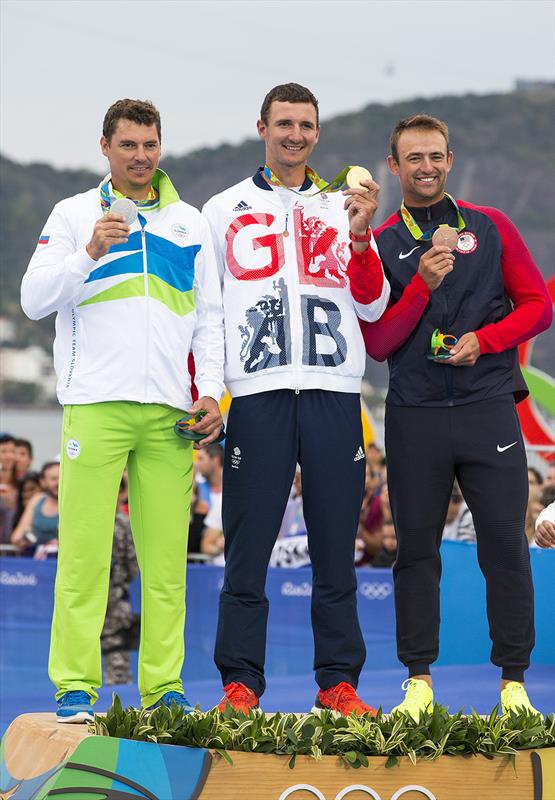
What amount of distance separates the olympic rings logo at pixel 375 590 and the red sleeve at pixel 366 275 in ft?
12.8

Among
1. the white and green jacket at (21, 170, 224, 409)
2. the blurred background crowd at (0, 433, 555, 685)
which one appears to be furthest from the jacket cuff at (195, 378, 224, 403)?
the blurred background crowd at (0, 433, 555, 685)

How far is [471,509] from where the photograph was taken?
4031 mm

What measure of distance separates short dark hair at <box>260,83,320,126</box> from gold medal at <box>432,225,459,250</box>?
0.58 meters

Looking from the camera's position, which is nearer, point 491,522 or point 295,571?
point 491,522

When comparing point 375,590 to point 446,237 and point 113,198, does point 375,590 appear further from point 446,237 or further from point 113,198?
point 113,198

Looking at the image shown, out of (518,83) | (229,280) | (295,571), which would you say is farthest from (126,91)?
(229,280)

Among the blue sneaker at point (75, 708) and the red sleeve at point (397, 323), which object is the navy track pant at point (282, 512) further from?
the blue sneaker at point (75, 708)

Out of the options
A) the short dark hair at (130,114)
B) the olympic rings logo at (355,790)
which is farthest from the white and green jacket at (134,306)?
the olympic rings logo at (355,790)

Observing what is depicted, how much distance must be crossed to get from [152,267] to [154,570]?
952 millimetres

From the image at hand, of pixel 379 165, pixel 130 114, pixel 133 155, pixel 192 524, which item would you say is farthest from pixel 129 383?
pixel 379 165

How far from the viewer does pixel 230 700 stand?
151 inches

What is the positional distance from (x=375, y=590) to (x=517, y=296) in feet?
12.4

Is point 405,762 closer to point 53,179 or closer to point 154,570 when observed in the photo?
point 154,570

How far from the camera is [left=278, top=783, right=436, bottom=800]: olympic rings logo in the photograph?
3485mm
